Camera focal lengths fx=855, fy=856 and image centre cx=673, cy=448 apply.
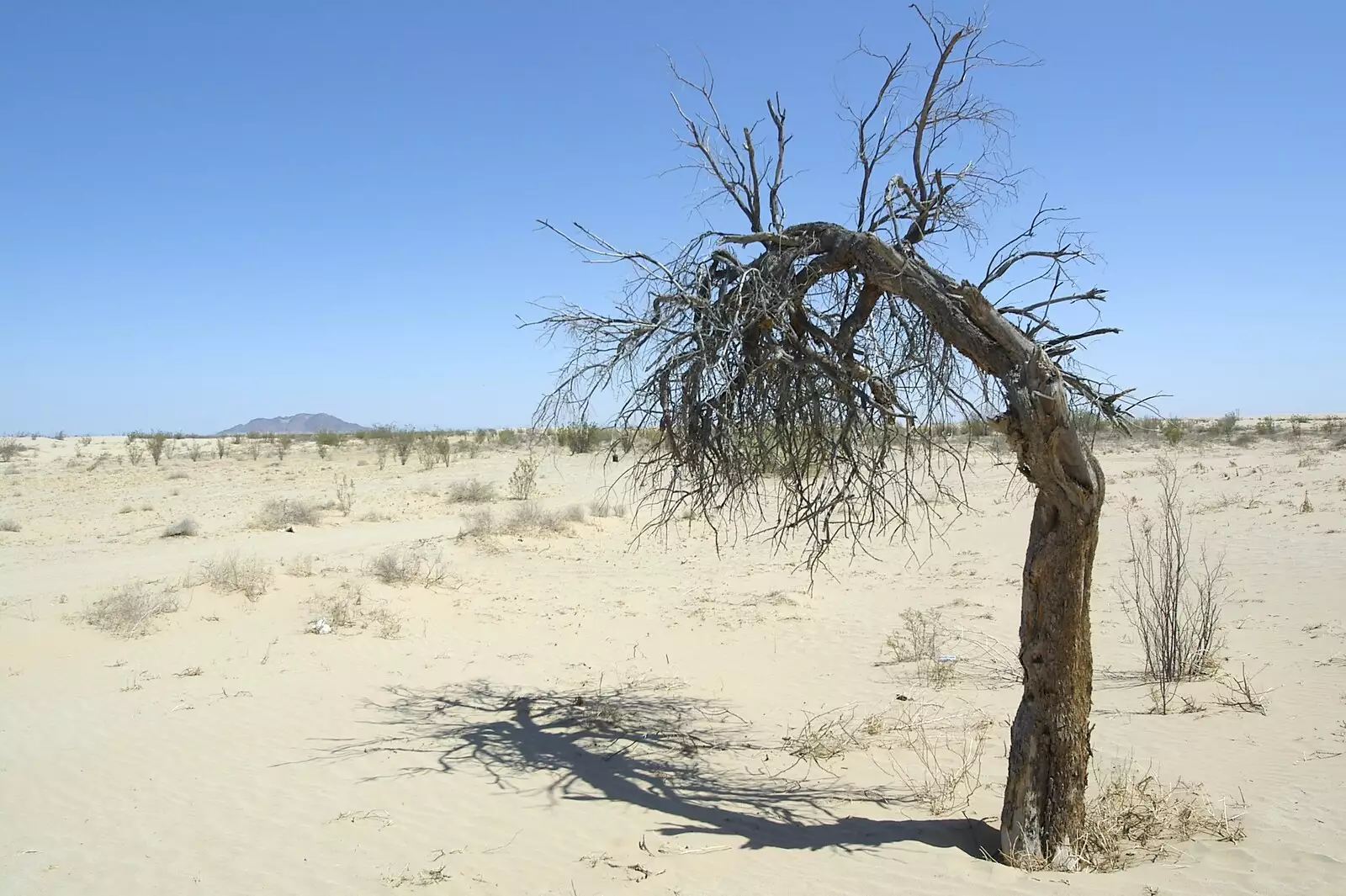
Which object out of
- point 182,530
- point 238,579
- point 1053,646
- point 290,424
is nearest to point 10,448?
point 182,530

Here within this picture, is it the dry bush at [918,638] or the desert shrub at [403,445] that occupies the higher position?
the desert shrub at [403,445]

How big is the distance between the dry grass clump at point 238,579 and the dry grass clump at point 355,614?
0.91m

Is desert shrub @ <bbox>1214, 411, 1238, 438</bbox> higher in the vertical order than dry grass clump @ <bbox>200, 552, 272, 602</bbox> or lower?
higher

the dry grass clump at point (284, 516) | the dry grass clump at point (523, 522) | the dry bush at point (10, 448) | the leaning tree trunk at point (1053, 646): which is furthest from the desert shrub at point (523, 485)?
the dry bush at point (10, 448)

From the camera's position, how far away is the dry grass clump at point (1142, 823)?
4.87 metres

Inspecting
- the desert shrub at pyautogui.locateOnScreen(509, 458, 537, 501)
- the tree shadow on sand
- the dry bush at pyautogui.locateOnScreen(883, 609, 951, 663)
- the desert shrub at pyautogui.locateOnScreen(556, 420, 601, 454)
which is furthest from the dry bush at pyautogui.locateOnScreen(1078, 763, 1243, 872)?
the desert shrub at pyautogui.locateOnScreen(509, 458, 537, 501)

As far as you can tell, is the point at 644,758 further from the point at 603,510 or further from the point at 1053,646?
the point at 603,510

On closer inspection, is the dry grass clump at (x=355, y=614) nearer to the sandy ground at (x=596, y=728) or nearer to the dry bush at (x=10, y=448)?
the sandy ground at (x=596, y=728)

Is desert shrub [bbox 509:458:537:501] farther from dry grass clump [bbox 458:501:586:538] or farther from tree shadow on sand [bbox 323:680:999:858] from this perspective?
tree shadow on sand [bbox 323:680:999:858]

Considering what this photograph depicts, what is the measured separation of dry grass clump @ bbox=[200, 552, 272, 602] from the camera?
1172 cm

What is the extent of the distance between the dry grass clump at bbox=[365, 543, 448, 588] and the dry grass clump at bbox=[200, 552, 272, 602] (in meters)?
1.59

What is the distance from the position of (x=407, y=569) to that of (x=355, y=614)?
2148 mm

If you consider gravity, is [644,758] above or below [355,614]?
below

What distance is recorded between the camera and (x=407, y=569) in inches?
536
